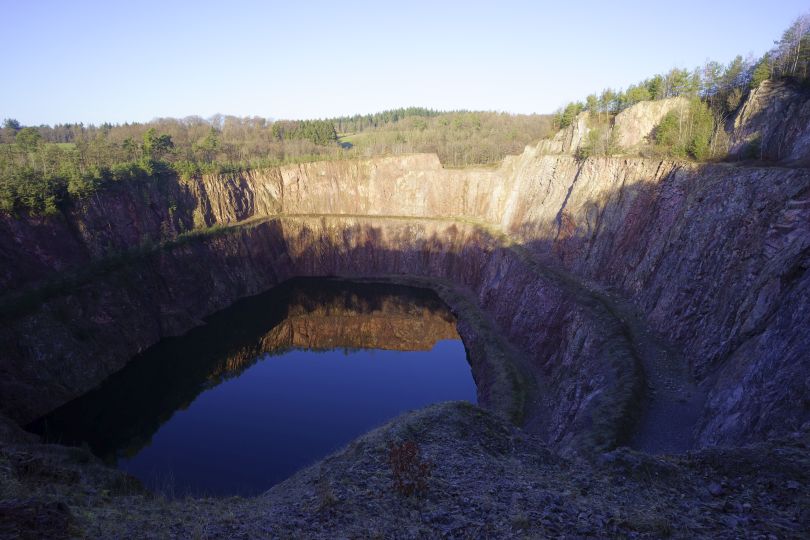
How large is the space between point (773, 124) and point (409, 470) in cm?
3323

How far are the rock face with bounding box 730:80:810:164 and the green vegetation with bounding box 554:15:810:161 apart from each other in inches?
43.5

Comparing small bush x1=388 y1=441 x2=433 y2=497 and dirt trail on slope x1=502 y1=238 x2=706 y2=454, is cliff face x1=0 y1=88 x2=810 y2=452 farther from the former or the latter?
small bush x1=388 y1=441 x2=433 y2=497

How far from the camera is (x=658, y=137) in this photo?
39.5 m

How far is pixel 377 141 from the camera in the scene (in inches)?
4171

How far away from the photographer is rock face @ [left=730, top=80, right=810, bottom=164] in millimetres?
27219

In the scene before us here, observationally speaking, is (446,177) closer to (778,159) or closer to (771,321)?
(778,159)

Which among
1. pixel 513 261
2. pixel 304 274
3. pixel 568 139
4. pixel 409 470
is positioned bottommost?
pixel 304 274

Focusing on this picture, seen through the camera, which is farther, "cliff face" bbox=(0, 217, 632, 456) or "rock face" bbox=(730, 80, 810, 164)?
"cliff face" bbox=(0, 217, 632, 456)

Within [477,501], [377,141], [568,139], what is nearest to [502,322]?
[568,139]

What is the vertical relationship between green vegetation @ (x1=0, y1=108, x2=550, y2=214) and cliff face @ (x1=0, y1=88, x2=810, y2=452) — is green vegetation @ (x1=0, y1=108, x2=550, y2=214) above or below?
above

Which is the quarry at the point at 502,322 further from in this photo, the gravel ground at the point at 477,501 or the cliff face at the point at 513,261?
the cliff face at the point at 513,261

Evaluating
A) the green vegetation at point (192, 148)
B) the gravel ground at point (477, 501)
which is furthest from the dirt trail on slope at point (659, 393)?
the green vegetation at point (192, 148)

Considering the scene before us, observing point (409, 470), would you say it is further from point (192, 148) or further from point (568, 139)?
point (192, 148)

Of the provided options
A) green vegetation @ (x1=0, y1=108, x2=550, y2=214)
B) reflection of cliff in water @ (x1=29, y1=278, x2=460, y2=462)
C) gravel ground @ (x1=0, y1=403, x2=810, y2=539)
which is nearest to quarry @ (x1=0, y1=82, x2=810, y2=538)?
gravel ground @ (x1=0, y1=403, x2=810, y2=539)
